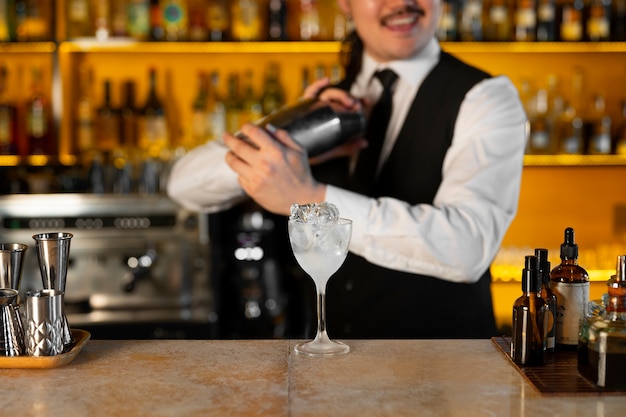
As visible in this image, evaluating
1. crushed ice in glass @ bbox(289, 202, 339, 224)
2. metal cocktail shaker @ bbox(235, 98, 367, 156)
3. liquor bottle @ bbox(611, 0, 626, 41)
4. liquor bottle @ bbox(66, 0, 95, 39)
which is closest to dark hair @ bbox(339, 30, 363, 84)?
metal cocktail shaker @ bbox(235, 98, 367, 156)

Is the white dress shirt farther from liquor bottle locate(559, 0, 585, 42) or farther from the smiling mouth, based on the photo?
liquor bottle locate(559, 0, 585, 42)

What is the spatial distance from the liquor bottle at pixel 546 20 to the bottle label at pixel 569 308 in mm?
2384

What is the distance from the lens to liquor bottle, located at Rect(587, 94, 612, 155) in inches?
138

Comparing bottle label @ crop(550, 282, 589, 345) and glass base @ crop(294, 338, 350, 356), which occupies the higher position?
bottle label @ crop(550, 282, 589, 345)

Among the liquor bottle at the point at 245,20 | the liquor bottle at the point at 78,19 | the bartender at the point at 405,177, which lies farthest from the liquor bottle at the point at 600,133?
the liquor bottle at the point at 78,19

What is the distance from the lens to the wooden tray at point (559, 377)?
109 cm

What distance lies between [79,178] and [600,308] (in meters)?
2.43

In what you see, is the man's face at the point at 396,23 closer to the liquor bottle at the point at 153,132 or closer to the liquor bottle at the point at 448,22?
the liquor bottle at the point at 448,22

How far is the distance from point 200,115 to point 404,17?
174 cm

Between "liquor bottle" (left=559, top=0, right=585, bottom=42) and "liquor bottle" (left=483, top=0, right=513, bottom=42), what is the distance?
8.2 inches

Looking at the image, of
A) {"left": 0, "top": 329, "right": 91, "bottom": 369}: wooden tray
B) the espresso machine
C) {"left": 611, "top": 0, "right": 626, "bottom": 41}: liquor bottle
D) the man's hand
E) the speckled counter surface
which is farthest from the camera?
{"left": 611, "top": 0, "right": 626, "bottom": 41}: liquor bottle

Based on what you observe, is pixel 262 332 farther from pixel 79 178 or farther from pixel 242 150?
pixel 242 150

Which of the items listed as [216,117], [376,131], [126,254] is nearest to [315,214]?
[376,131]

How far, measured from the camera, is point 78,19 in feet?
11.4
